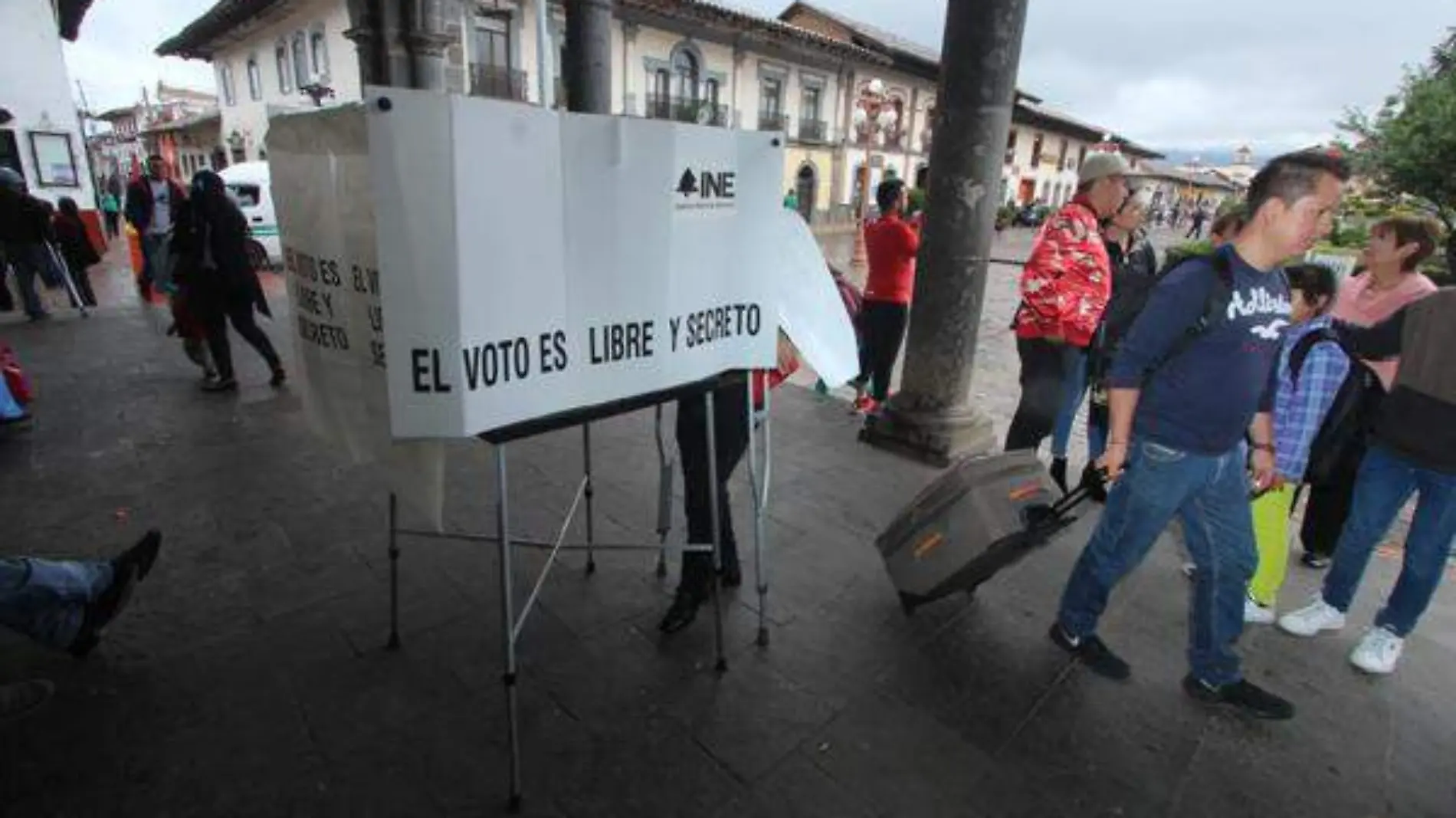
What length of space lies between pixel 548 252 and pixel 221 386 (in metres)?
5.71

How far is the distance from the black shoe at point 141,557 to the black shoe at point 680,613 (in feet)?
6.97

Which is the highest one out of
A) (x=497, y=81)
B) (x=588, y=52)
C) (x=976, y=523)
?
(x=497, y=81)

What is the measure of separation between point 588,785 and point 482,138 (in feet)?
6.18

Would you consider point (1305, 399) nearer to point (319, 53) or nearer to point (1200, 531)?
point (1200, 531)

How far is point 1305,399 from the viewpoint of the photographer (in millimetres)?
3057

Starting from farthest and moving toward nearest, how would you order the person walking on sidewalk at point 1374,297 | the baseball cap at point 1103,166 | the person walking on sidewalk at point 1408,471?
the baseball cap at point 1103,166
the person walking on sidewalk at point 1374,297
the person walking on sidewalk at point 1408,471

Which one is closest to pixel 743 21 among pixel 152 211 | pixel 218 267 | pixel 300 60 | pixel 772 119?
pixel 772 119

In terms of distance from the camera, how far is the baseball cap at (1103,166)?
3967 millimetres

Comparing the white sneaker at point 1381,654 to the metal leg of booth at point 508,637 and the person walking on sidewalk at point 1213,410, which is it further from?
the metal leg of booth at point 508,637

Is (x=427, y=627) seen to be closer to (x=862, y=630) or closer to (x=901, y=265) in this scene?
(x=862, y=630)

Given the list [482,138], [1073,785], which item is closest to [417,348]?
[482,138]

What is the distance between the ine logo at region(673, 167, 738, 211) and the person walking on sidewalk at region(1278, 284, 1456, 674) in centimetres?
263

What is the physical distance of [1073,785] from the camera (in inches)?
92.0

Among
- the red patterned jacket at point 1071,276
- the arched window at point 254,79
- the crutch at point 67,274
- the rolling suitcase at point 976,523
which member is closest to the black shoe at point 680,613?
the rolling suitcase at point 976,523
